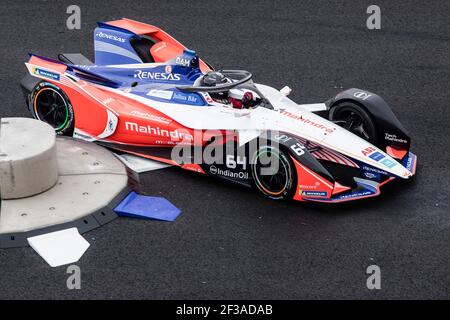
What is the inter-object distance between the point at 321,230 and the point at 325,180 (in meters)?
0.49

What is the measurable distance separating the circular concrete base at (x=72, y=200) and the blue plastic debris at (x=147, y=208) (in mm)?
80

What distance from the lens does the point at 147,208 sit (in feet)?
27.0

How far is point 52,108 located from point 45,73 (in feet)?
1.34

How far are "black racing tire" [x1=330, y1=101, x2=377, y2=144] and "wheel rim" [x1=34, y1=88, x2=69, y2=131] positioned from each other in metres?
3.06

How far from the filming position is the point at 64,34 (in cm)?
1273

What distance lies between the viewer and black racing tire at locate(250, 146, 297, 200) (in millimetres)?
8227

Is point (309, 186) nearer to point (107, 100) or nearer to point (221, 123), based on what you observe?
point (221, 123)

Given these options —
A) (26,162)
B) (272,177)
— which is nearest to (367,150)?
(272,177)

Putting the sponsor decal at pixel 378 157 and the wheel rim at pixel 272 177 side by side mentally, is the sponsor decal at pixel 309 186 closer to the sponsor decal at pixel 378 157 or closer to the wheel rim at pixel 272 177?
the wheel rim at pixel 272 177

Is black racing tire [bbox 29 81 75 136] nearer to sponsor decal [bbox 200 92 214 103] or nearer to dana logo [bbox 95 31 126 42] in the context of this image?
dana logo [bbox 95 31 126 42]

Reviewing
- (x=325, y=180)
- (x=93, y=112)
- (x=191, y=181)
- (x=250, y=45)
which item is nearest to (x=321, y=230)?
(x=325, y=180)

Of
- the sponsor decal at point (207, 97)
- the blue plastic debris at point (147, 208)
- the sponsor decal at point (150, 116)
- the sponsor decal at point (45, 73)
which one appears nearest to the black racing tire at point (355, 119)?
the sponsor decal at point (207, 97)

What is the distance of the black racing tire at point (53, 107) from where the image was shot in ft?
31.0

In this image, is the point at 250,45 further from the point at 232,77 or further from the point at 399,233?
the point at 399,233
